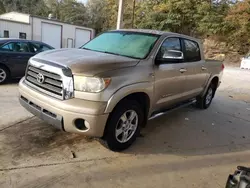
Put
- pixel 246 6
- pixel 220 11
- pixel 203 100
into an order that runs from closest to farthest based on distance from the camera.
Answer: pixel 203 100
pixel 246 6
pixel 220 11

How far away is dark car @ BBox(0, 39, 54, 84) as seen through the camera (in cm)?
752

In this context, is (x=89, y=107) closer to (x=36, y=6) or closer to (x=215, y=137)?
(x=215, y=137)

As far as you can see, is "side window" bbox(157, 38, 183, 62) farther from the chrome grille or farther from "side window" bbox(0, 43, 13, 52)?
"side window" bbox(0, 43, 13, 52)

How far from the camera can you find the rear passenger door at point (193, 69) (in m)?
5.05

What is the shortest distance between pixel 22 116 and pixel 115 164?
Answer: 7.72ft

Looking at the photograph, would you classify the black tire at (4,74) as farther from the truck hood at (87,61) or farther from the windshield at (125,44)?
the truck hood at (87,61)

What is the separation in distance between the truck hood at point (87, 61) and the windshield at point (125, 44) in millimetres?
316

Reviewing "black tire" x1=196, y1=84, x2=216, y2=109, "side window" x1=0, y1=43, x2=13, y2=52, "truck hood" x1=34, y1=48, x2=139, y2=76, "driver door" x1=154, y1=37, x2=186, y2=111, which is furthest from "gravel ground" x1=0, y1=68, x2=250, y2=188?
"side window" x1=0, y1=43, x2=13, y2=52

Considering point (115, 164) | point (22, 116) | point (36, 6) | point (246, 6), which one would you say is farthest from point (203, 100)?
point (36, 6)

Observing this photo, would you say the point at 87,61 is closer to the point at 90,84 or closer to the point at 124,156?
the point at 90,84

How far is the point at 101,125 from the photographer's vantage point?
126 inches

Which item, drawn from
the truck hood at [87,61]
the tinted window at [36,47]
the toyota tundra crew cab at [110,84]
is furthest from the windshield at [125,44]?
the tinted window at [36,47]

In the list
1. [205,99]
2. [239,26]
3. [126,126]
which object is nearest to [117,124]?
[126,126]

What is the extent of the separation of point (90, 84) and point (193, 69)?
9.07 ft
